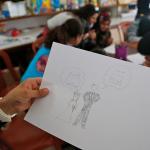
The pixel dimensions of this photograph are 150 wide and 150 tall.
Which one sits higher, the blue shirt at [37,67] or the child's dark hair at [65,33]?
the child's dark hair at [65,33]

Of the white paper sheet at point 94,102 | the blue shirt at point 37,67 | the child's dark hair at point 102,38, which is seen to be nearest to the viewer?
the white paper sheet at point 94,102

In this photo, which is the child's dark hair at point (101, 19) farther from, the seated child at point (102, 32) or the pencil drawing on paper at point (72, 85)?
the pencil drawing on paper at point (72, 85)

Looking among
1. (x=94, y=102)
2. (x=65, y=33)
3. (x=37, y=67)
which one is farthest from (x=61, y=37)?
(x=94, y=102)

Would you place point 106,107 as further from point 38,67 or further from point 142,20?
point 142,20

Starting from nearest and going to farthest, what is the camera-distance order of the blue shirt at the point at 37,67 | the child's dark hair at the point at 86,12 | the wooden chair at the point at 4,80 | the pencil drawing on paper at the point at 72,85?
the pencil drawing on paper at the point at 72,85 < the blue shirt at the point at 37,67 < the wooden chair at the point at 4,80 < the child's dark hair at the point at 86,12

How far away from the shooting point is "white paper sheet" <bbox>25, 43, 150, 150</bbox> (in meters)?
0.86

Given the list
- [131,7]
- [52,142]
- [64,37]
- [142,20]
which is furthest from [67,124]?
[131,7]

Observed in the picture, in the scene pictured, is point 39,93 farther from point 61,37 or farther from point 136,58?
point 136,58

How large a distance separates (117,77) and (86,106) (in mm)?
153

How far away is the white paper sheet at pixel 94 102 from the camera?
2.81 feet

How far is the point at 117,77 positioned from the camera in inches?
36.2

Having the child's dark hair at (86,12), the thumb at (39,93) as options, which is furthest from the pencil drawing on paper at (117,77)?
the child's dark hair at (86,12)

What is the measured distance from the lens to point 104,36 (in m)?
2.76

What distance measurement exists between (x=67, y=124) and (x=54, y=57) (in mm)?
258
